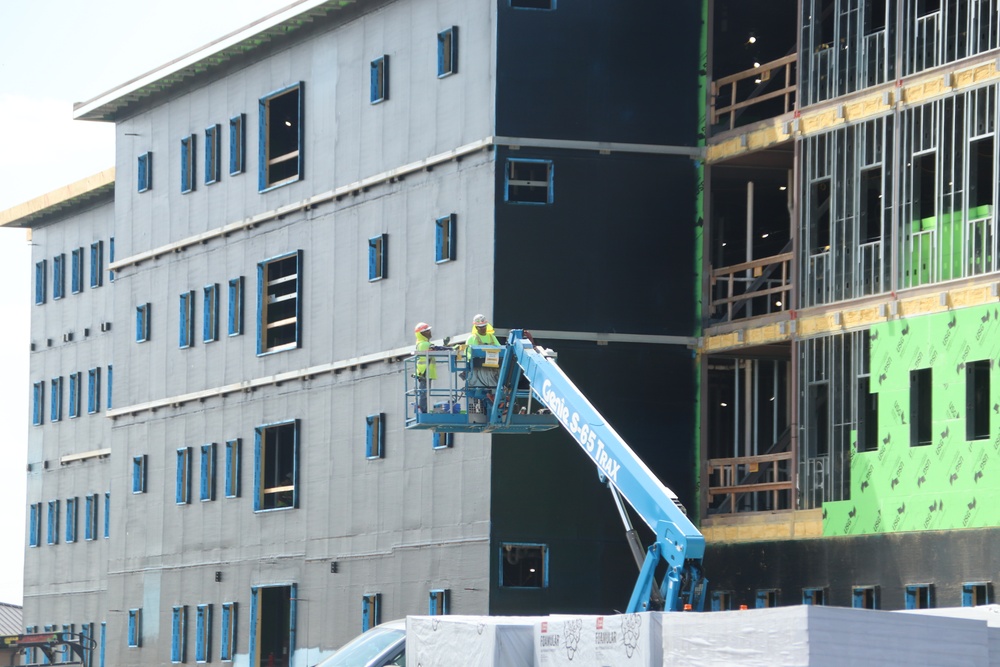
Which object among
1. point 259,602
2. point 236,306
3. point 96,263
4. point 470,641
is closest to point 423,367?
point 470,641

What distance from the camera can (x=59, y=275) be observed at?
68250mm

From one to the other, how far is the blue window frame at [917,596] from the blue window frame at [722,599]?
16.8 feet

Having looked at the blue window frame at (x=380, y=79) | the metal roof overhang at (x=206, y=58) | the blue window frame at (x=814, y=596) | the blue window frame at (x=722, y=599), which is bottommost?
the blue window frame at (x=722, y=599)

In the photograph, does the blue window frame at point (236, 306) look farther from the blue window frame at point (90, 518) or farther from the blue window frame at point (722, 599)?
the blue window frame at point (90, 518)

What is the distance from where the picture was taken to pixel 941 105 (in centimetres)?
3366

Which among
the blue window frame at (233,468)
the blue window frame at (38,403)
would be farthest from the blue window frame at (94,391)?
the blue window frame at (233,468)

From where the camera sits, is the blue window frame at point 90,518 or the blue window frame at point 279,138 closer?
the blue window frame at point 279,138

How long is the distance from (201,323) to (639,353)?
1437 cm

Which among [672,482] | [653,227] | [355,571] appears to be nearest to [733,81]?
[653,227]

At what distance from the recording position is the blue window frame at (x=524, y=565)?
3809cm

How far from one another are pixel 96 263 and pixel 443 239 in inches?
1117

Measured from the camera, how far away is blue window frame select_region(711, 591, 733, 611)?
3747 centimetres

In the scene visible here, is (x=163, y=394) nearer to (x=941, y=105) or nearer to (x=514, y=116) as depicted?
(x=514, y=116)

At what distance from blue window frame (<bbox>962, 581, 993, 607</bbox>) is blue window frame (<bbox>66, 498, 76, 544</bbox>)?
40211 millimetres
